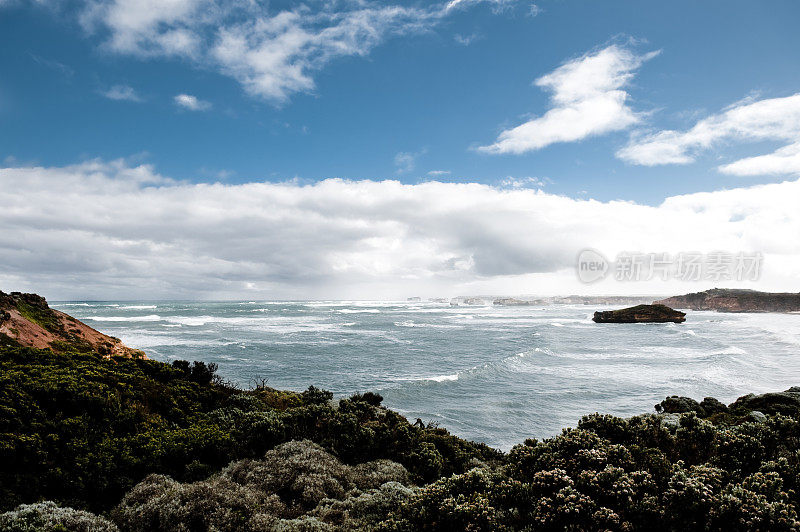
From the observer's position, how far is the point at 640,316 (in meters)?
85.1

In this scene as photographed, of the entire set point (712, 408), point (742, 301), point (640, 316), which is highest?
point (742, 301)

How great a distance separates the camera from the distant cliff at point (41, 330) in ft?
57.1

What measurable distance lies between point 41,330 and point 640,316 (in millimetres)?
94482

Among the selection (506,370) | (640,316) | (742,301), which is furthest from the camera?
(742,301)

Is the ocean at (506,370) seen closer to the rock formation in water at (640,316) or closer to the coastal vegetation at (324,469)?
the coastal vegetation at (324,469)

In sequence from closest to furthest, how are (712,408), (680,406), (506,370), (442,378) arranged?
(680,406), (712,408), (442,378), (506,370)

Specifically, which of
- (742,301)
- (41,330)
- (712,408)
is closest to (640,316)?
(712,408)

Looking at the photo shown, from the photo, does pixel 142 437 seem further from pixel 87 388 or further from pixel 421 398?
pixel 421 398

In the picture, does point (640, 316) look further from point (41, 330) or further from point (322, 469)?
point (41, 330)

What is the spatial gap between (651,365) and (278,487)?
32.9m

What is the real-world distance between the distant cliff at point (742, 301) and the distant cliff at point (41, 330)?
169 meters

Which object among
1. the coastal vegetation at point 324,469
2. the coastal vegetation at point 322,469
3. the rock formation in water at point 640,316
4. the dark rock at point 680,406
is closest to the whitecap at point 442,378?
the dark rock at point 680,406

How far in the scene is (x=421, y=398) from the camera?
22391mm

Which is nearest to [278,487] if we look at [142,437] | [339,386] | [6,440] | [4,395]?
[142,437]
